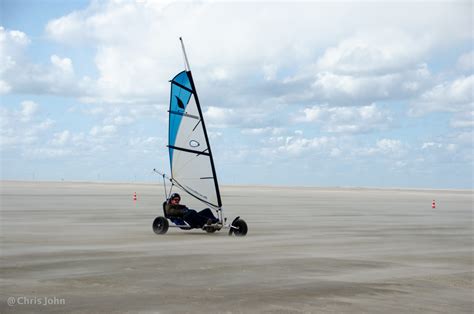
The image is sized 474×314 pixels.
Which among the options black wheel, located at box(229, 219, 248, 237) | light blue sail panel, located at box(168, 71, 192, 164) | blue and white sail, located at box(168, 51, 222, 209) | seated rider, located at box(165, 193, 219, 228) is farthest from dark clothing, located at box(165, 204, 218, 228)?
light blue sail panel, located at box(168, 71, 192, 164)

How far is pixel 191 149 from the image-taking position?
25.9m

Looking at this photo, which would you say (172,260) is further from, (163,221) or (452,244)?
(452,244)

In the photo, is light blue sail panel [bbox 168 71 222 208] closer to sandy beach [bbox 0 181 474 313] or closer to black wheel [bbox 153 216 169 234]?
black wheel [bbox 153 216 169 234]

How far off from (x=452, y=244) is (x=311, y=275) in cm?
989

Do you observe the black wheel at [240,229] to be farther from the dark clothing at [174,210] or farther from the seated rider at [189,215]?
the dark clothing at [174,210]

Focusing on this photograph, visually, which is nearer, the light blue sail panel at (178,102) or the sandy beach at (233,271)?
the sandy beach at (233,271)

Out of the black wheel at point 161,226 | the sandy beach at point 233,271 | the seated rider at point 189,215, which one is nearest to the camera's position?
the sandy beach at point 233,271

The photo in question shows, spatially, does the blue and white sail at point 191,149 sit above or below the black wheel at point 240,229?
above

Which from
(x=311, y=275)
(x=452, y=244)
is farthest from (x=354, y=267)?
(x=452, y=244)

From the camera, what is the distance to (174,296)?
12211 mm

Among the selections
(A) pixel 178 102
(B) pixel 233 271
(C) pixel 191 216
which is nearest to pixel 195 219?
(C) pixel 191 216

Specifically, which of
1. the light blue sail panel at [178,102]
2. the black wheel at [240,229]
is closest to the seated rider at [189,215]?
the black wheel at [240,229]

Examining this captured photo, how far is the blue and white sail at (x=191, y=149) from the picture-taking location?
25922 mm

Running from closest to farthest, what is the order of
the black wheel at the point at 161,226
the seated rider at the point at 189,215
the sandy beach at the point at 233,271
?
1. the sandy beach at the point at 233,271
2. the black wheel at the point at 161,226
3. the seated rider at the point at 189,215
